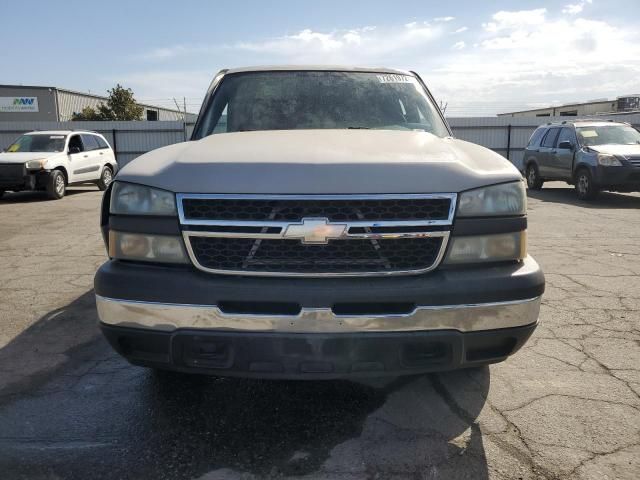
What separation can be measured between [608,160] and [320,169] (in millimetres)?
10459

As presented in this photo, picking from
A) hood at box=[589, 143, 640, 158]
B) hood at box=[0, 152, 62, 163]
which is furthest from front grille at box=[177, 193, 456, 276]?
hood at box=[0, 152, 62, 163]

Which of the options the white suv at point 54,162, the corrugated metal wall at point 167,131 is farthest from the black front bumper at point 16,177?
the corrugated metal wall at point 167,131

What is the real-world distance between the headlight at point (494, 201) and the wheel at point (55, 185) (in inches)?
492

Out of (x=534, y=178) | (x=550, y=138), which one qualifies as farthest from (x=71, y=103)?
(x=550, y=138)

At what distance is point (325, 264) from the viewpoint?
220cm

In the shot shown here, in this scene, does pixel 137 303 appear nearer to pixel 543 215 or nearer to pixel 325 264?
pixel 325 264

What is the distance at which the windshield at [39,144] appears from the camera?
1311cm

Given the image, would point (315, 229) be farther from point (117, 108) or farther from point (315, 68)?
point (117, 108)

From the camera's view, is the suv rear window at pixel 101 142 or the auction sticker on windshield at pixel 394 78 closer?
the auction sticker on windshield at pixel 394 78

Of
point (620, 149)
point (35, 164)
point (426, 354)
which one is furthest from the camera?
point (35, 164)

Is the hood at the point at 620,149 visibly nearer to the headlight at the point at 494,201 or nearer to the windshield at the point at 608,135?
the windshield at the point at 608,135

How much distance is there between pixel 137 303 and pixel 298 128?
1.64 meters

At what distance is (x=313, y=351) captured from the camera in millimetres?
2121

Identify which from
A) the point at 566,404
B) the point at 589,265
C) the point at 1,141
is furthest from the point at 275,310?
the point at 1,141
